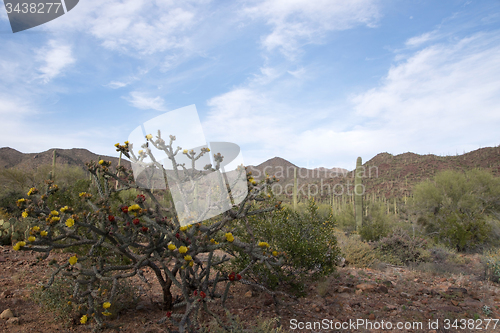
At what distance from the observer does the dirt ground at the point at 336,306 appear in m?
4.02

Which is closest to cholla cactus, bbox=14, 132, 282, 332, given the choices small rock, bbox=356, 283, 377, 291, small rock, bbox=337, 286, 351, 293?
small rock, bbox=337, 286, 351, 293

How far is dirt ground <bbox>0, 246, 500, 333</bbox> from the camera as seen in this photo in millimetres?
4017

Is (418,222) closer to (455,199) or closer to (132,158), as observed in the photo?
(455,199)

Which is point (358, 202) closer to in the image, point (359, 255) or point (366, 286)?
point (359, 255)

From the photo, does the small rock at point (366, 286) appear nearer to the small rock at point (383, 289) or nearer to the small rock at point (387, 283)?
the small rock at point (383, 289)

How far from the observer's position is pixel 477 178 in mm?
18219

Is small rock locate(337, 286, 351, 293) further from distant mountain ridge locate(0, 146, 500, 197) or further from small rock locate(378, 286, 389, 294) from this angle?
distant mountain ridge locate(0, 146, 500, 197)

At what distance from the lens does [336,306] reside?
5086mm

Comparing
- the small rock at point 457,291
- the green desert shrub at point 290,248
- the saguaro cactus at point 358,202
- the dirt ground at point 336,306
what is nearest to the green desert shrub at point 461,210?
the saguaro cactus at point 358,202

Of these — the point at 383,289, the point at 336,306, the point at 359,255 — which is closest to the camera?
the point at 336,306

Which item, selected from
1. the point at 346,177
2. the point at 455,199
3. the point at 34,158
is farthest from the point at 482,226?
the point at 34,158

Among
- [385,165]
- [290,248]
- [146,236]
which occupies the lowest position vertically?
[290,248]

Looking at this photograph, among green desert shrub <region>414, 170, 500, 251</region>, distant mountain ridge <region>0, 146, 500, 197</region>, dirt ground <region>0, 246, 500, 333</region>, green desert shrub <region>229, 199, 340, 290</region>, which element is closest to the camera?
dirt ground <region>0, 246, 500, 333</region>

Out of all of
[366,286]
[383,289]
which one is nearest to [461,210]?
[383,289]
